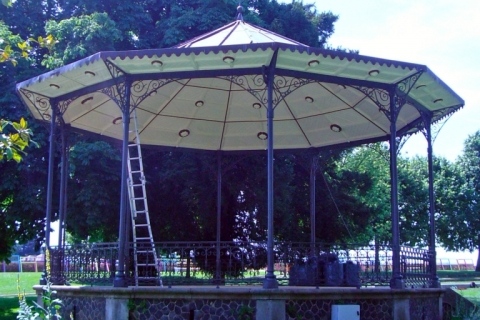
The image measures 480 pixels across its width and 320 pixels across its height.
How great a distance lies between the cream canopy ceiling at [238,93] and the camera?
12.3 m

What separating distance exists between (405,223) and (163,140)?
3455 centimetres

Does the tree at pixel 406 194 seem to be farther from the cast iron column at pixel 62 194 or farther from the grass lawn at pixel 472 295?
the cast iron column at pixel 62 194

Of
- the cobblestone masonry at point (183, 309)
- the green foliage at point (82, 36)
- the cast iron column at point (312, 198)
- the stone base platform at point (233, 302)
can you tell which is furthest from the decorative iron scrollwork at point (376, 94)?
the green foliage at point (82, 36)

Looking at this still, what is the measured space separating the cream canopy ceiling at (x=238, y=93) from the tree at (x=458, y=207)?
1452 inches

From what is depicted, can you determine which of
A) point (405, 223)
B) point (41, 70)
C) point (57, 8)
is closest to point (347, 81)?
point (41, 70)

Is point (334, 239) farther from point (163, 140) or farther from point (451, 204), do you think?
point (451, 204)

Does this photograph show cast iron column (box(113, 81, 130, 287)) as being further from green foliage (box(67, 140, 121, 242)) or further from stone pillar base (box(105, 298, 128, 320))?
green foliage (box(67, 140, 121, 242))

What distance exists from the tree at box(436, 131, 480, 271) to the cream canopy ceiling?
121 ft

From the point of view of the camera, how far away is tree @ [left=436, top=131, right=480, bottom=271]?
52094mm

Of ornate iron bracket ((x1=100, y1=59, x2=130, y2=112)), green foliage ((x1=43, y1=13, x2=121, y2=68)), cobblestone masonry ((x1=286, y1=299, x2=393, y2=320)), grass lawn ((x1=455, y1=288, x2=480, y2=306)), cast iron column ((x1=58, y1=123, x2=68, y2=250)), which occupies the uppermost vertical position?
green foliage ((x1=43, y1=13, x2=121, y2=68))

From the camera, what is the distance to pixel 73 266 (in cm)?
1338

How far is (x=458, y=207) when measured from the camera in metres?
52.6

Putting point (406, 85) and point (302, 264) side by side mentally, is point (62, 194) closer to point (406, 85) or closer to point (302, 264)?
point (302, 264)

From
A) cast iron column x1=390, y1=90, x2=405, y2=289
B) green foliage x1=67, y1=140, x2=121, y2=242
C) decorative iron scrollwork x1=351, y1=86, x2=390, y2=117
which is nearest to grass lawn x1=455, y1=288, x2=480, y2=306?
cast iron column x1=390, y1=90, x2=405, y2=289
